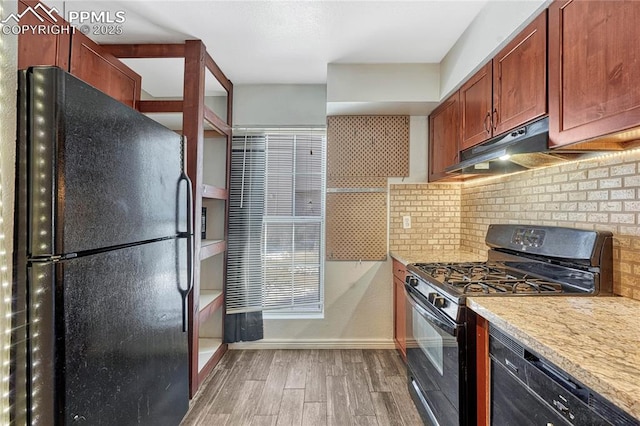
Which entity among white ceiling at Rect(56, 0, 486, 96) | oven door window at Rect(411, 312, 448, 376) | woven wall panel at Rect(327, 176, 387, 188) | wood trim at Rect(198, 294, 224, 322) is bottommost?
wood trim at Rect(198, 294, 224, 322)

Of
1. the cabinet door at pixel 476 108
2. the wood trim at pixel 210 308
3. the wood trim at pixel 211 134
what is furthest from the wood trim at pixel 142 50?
the cabinet door at pixel 476 108

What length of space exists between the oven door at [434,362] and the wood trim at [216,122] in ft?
6.34

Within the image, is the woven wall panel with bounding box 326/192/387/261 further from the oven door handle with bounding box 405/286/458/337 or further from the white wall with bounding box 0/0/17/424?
the white wall with bounding box 0/0/17/424

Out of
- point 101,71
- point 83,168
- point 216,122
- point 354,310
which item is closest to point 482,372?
point 83,168

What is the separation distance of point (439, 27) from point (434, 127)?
89 cm

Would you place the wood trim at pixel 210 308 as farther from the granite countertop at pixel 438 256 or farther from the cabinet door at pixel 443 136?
the cabinet door at pixel 443 136

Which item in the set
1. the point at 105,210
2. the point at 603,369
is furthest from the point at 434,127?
the point at 105,210

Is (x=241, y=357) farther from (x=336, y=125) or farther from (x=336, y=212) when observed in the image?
(x=336, y=125)

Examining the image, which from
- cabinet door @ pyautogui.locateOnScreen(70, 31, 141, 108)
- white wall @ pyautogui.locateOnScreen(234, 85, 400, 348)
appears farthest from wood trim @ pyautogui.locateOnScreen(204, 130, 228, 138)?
white wall @ pyautogui.locateOnScreen(234, 85, 400, 348)

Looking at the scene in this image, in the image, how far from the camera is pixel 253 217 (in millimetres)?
3016

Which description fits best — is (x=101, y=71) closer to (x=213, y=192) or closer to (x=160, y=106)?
(x=160, y=106)

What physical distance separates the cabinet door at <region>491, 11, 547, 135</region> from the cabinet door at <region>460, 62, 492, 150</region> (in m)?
0.07

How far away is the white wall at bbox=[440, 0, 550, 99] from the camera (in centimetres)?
148

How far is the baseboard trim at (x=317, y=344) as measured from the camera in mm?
2924
